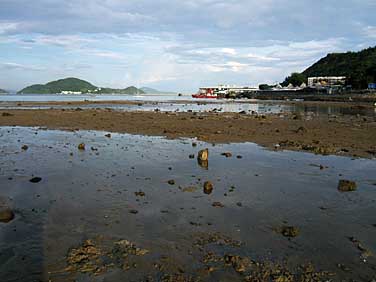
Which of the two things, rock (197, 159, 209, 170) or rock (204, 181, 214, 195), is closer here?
rock (204, 181, 214, 195)

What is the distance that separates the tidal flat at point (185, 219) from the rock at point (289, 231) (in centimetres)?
3

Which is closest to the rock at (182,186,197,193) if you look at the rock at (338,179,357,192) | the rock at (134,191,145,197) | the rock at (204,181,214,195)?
the rock at (204,181,214,195)

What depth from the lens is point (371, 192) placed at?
9.87 metres

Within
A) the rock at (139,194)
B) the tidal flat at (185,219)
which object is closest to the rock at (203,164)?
the tidal flat at (185,219)

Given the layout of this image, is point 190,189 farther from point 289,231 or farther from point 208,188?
point 289,231

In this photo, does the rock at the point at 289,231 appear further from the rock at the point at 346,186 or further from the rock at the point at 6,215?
the rock at the point at 6,215

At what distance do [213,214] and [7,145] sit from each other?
13.7 metres

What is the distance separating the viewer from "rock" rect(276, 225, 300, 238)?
6912mm

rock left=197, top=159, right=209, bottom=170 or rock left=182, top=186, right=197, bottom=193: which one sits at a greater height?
rock left=197, top=159, right=209, bottom=170

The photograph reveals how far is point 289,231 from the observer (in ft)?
22.9

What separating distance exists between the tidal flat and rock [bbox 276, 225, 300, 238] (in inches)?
1.2

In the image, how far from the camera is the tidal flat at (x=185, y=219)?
5.54m

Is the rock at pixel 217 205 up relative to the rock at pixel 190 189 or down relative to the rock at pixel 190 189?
down

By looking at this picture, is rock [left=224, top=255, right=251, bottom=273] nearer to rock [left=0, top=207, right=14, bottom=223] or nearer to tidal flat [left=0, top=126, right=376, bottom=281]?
tidal flat [left=0, top=126, right=376, bottom=281]
